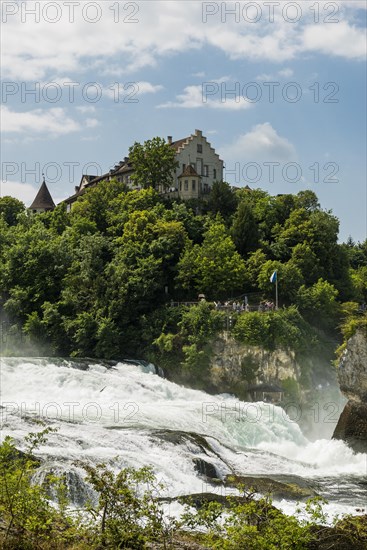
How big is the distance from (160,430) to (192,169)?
45443mm

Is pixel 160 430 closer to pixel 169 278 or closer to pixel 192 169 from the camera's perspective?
pixel 169 278

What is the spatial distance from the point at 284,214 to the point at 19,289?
2545 cm

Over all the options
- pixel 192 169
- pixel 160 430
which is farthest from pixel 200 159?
pixel 160 430

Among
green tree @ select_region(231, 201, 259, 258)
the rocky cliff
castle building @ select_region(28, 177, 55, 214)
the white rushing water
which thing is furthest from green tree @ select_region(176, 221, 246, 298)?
castle building @ select_region(28, 177, 55, 214)

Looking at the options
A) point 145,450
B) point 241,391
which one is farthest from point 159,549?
point 241,391

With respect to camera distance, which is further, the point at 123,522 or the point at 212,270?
the point at 212,270

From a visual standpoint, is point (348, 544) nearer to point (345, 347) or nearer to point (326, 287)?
point (345, 347)

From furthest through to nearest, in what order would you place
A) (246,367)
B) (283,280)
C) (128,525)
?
(283,280), (246,367), (128,525)

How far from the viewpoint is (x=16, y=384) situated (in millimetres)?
36250

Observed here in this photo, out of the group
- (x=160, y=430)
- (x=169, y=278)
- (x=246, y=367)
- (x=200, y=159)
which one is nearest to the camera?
(x=160, y=430)

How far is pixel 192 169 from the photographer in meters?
68.5

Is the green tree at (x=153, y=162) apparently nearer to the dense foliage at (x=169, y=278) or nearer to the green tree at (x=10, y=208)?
the dense foliage at (x=169, y=278)

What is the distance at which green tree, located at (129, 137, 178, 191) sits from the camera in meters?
65.8

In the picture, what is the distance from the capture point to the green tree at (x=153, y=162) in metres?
65.8
